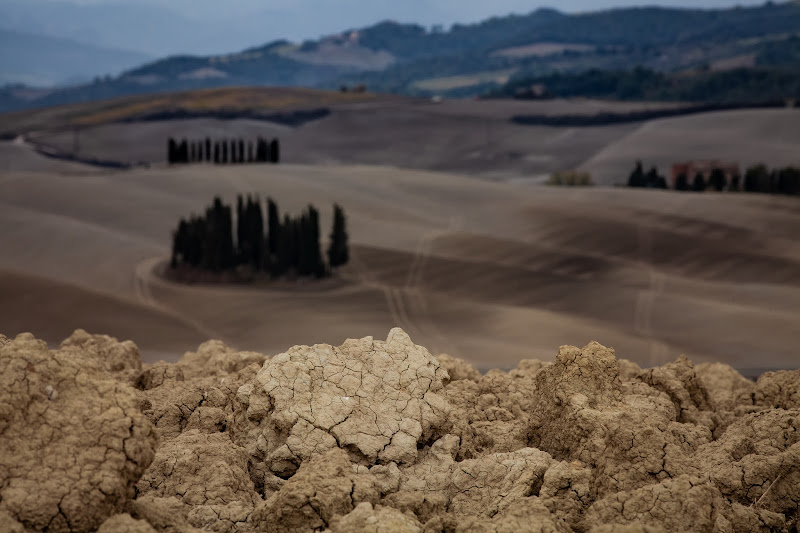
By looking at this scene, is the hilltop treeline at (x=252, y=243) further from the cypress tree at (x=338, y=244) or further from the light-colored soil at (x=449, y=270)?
the light-colored soil at (x=449, y=270)

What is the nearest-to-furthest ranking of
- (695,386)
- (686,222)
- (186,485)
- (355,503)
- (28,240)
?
1. (355,503)
2. (186,485)
3. (695,386)
4. (28,240)
5. (686,222)

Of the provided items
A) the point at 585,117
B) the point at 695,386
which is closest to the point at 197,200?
the point at 695,386

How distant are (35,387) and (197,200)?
49700 mm

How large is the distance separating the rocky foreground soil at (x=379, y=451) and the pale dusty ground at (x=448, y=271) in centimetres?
2246

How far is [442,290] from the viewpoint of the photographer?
4009 centimetres

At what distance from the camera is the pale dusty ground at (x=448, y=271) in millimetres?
32781

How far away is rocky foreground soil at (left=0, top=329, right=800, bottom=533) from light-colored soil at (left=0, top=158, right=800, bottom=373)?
22.0 m

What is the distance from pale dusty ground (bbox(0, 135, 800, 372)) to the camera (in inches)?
1291

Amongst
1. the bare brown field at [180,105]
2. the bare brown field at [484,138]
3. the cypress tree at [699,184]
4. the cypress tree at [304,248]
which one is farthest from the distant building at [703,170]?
the bare brown field at [180,105]

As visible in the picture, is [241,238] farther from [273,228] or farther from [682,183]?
[682,183]

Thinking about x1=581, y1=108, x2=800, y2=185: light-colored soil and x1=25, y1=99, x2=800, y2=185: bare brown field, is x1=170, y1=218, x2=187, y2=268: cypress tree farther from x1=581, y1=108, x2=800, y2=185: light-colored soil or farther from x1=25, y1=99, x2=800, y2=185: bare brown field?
x1=25, y1=99, x2=800, y2=185: bare brown field

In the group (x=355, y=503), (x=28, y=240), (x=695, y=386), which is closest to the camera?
(x=355, y=503)

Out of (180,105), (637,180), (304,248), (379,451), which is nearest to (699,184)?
(637,180)

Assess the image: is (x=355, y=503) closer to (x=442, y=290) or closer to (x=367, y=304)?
(x=367, y=304)
